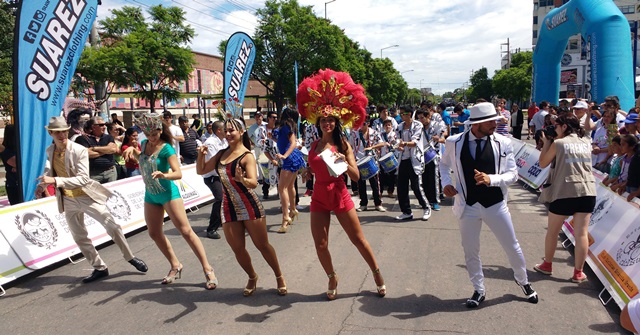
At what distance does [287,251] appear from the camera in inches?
226

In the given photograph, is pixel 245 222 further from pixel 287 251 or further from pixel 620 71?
pixel 620 71

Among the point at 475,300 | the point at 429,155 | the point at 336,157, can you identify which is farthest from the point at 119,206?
the point at 475,300

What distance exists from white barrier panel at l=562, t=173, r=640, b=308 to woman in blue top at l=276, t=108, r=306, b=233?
12.9 feet

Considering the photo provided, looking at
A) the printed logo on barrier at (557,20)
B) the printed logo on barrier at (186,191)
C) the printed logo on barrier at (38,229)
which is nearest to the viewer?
the printed logo on barrier at (38,229)

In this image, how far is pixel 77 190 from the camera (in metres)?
4.73

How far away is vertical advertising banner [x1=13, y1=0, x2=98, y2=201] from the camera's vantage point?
6.37 meters

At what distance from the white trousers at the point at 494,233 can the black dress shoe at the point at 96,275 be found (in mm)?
3968

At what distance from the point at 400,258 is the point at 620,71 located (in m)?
11.8

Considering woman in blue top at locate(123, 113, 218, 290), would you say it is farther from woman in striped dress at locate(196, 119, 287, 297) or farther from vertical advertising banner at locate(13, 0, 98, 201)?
vertical advertising banner at locate(13, 0, 98, 201)

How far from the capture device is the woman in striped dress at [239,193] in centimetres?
404

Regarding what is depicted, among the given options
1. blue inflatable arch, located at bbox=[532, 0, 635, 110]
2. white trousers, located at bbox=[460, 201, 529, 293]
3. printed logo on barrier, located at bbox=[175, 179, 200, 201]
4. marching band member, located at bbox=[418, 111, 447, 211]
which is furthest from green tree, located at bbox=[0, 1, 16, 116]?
blue inflatable arch, located at bbox=[532, 0, 635, 110]

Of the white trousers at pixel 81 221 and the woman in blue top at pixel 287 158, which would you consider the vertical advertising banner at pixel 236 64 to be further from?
Answer: the white trousers at pixel 81 221

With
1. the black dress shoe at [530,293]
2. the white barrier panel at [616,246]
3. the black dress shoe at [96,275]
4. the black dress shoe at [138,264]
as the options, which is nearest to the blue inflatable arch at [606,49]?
the white barrier panel at [616,246]

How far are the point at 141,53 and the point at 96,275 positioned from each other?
16.4m
